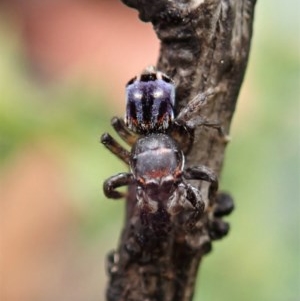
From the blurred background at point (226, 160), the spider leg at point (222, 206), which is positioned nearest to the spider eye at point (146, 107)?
the spider leg at point (222, 206)

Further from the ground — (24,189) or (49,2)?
(49,2)

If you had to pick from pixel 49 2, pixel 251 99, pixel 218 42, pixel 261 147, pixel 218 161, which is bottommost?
pixel 218 161

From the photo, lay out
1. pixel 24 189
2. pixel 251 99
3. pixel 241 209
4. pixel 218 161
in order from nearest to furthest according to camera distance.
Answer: pixel 218 161
pixel 241 209
pixel 251 99
pixel 24 189

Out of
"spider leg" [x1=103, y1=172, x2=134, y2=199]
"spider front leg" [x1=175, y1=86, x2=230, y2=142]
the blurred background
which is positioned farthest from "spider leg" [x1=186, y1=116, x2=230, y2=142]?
the blurred background

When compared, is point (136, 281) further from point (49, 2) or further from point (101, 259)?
point (49, 2)

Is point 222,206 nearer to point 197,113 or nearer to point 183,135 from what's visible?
point 183,135

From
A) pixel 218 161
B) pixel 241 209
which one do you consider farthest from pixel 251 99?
pixel 218 161
